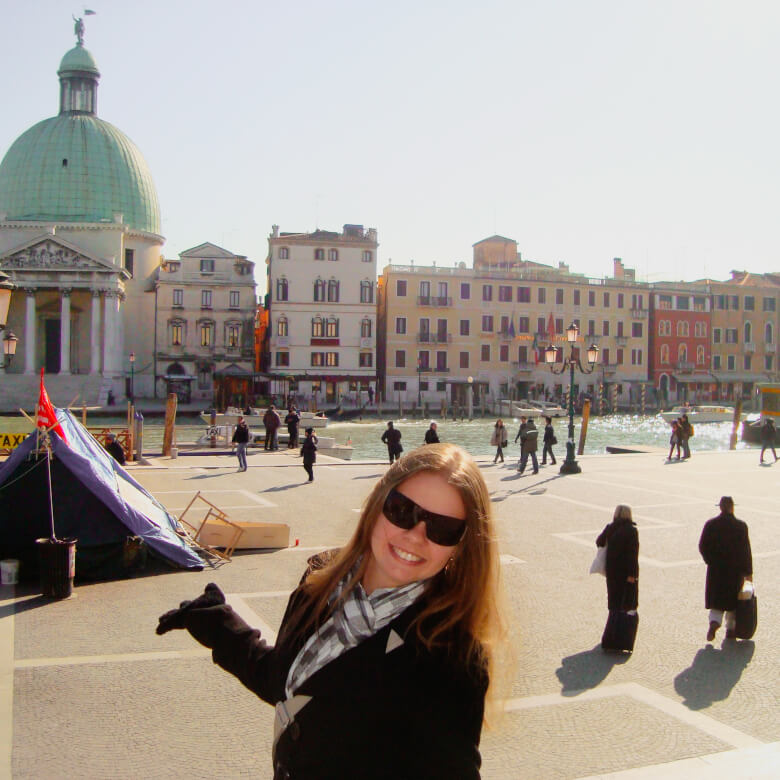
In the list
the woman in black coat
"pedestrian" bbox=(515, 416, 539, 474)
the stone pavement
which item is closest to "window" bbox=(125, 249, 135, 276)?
"pedestrian" bbox=(515, 416, 539, 474)

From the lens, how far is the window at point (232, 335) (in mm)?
64062

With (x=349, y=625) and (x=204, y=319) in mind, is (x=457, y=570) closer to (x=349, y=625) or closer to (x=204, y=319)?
(x=349, y=625)

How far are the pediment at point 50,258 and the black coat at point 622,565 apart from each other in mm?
59422

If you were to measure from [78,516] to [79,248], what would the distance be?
56306 mm

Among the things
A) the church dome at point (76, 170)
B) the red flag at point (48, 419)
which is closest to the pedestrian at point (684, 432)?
the red flag at point (48, 419)

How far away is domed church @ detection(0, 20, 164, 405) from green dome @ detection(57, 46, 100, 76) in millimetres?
85

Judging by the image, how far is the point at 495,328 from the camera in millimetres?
67688

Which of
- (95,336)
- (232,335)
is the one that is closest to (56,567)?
(232,335)

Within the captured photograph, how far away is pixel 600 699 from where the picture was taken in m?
6.45

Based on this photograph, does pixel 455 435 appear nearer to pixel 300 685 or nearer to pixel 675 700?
pixel 675 700

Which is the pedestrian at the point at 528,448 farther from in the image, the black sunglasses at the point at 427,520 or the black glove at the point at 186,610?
the black sunglasses at the point at 427,520

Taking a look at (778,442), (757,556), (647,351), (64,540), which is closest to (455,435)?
(778,442)

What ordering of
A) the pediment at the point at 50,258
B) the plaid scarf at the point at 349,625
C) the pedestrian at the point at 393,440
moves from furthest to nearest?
the pediment at the point at 50,258, the pedestrian at the point at 393,440, the plaid scarf at the point at 349,625

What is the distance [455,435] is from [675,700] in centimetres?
4183
